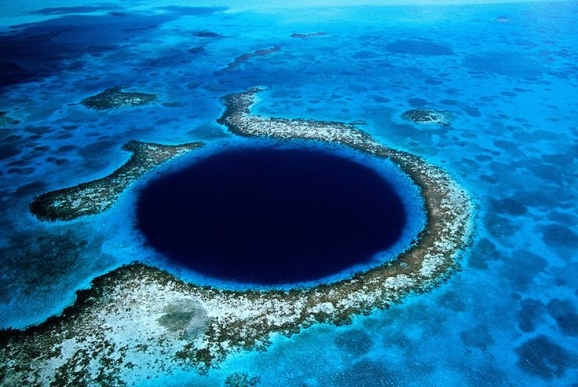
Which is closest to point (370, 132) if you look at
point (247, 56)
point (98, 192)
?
point (98, 192)

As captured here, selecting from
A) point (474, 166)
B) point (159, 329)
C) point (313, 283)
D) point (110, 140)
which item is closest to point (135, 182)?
point (110, 140)

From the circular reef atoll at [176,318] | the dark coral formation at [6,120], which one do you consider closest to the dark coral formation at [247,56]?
the dark coral formation at [6,120]

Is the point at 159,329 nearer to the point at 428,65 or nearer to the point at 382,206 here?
the point at 382,206

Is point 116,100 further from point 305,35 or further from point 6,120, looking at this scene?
point 305,35

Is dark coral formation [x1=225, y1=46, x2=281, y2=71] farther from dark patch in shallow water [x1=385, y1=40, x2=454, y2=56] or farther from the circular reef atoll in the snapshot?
the circular reef atoll

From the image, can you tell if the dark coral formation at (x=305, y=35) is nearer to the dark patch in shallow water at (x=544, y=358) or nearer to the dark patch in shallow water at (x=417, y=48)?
the dark patch in shallow water at (x=417, y=48)
